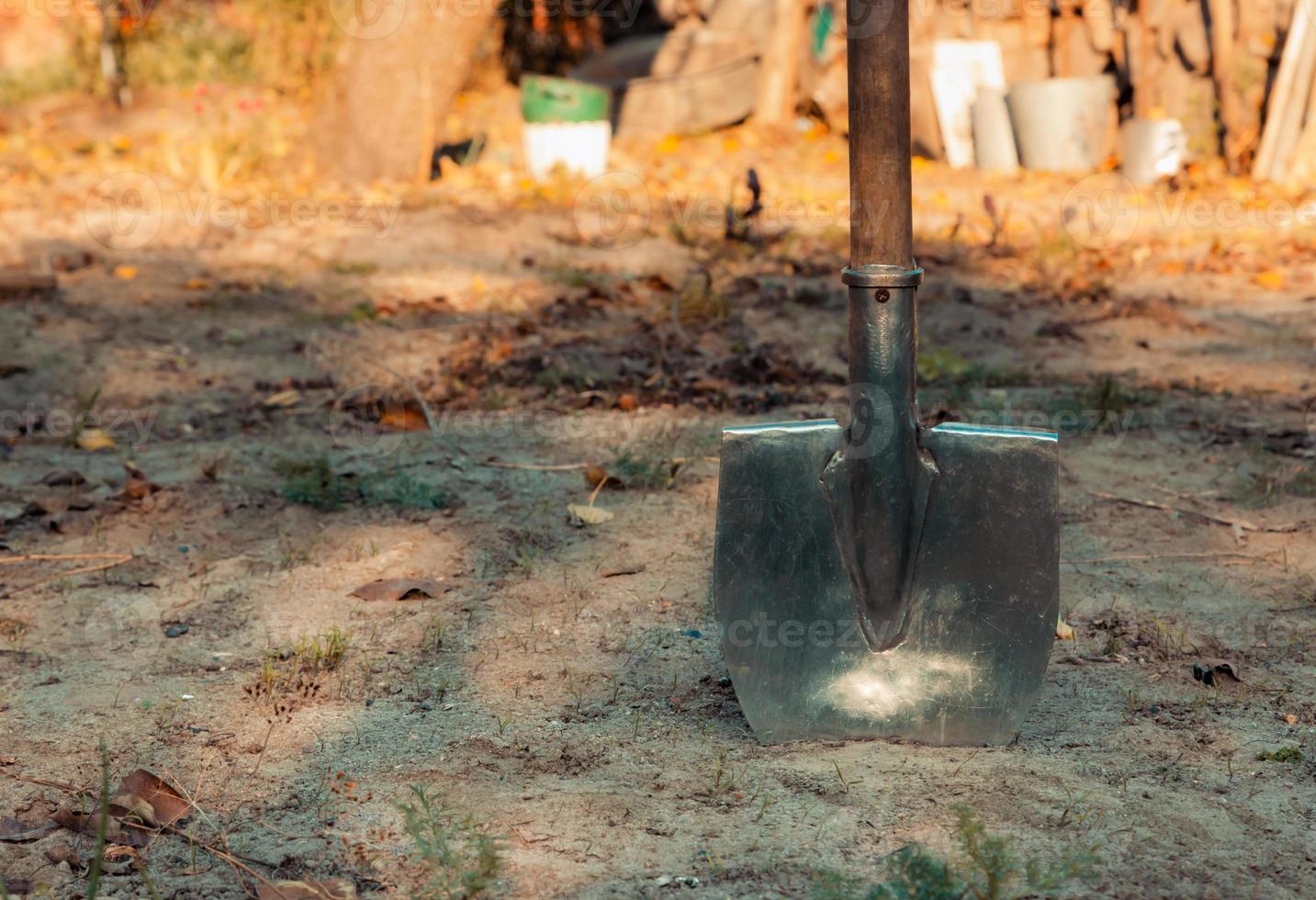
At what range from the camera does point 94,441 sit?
3221 millimetres

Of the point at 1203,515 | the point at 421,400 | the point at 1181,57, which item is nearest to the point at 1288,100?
the point at 1181,57

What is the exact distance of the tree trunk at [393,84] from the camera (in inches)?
237

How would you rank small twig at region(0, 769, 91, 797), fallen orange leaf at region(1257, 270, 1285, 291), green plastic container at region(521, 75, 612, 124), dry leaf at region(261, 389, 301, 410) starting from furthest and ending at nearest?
green plastic container at region(521, 75, 612, 124), fallen orange leaf at region(1257, 270, 1285, 291), dry leaf at region(261, 389, 301, 410), small twig at region(0, 769, 91, 797)

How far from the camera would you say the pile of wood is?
636cm

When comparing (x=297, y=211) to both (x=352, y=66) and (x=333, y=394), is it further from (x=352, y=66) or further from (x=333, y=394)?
(x=333, y=394)

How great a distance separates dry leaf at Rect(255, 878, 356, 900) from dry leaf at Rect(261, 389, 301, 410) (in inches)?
87.8

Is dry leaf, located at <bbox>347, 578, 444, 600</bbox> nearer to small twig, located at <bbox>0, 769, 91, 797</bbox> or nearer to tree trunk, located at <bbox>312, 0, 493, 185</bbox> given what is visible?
small twig, located at <bbox>0, 769, 91, 797</bbox>

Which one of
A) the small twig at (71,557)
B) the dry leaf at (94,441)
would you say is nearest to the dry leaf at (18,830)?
the small twig at (71,557)

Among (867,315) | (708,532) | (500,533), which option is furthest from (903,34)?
(500,533)

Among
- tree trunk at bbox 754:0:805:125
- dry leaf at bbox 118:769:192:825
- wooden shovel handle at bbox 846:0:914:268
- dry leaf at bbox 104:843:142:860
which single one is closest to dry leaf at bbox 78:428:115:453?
dry leaf at bbox 118:769:192:825

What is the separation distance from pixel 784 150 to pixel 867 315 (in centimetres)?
627

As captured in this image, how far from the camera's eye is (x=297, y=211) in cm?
568

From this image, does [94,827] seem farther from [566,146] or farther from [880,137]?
[566,146]

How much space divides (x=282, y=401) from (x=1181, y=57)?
5.57 meters
